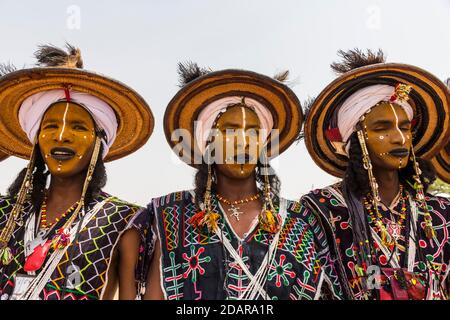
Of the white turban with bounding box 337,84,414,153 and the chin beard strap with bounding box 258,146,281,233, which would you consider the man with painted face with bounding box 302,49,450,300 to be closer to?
the white turban with bounding box 337,84,414,153

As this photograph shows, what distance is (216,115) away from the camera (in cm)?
402

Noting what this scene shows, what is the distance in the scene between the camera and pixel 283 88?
3945 millimetres

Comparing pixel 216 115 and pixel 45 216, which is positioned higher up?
pixel 216 115

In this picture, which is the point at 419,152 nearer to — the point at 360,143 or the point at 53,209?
the point at 360,143

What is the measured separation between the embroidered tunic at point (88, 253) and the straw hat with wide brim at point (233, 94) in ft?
2.93

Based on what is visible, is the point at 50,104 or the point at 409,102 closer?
the point at 50,104

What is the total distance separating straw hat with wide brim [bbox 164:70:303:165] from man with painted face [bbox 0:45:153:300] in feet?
0.97

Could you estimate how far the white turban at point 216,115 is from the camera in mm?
4020

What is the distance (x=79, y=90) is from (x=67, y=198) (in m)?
0.88

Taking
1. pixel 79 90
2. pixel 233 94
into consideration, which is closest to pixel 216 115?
pixel 233 94

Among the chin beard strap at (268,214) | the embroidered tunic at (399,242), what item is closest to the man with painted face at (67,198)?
the chin beard strap at (268,214)

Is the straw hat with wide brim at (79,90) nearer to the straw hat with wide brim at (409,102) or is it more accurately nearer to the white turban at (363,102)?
the straw hat with wide brim at (409,102)

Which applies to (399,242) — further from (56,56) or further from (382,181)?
(56,56)
